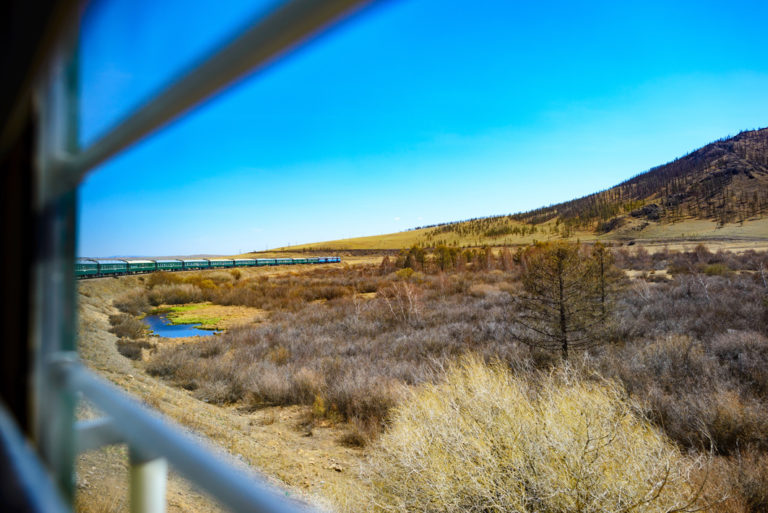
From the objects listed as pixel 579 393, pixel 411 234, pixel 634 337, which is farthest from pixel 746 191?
pixel 579 393

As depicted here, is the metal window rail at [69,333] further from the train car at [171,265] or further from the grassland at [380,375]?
the train car at [171,265]

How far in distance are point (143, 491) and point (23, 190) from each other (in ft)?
2.39

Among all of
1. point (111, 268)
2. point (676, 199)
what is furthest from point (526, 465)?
point (676, 199)

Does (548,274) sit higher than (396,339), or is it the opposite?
(548,274)

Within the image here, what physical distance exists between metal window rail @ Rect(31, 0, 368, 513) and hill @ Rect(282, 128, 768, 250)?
7539 cm

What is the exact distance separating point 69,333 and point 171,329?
57.2ft

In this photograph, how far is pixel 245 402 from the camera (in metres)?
→ 7.45

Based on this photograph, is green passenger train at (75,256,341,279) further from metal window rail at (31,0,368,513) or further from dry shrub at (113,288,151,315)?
metal window rail at (31,0,368,513)

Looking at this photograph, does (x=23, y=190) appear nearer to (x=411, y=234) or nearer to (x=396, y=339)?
(x=396, y=339)

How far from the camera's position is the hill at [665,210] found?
7088 cm

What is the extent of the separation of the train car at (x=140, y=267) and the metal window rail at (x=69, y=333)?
1513 inches

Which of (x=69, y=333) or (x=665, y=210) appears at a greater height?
(x=665, y=210)

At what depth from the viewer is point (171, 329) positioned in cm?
1622

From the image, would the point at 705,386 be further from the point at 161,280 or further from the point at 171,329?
the point at 161,280
